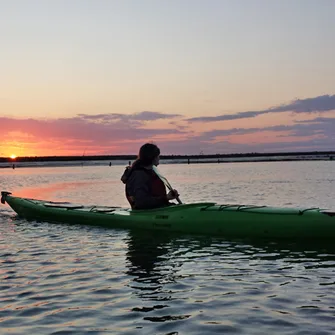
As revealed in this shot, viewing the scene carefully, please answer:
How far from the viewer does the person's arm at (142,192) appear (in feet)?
38.2

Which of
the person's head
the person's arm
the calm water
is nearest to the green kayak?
the person's arm

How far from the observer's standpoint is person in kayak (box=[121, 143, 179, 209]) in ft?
37.4

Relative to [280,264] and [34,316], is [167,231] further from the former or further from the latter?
[34,316]

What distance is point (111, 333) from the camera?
5.14 m

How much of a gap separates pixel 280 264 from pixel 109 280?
3036mm

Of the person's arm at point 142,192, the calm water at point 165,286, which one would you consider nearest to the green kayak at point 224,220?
the person's arm at point 142,192

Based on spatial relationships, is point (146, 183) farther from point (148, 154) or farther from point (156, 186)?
point (148, 154)

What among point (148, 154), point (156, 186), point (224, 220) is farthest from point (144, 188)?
point (224, 220)

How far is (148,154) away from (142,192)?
45.0 inches

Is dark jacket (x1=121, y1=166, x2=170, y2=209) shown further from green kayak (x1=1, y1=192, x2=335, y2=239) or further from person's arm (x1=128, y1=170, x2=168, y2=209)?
green kayak (x1=1, y1=192, x2=335, y2=239)

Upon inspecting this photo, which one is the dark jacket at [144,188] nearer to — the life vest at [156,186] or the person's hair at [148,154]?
the life vest at [156,186]

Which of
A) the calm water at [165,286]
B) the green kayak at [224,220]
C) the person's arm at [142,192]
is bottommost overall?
the calm water at [165,286]

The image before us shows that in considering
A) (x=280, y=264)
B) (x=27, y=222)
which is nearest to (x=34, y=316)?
(x=280, y=264)

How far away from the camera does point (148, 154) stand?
11.4 metres
